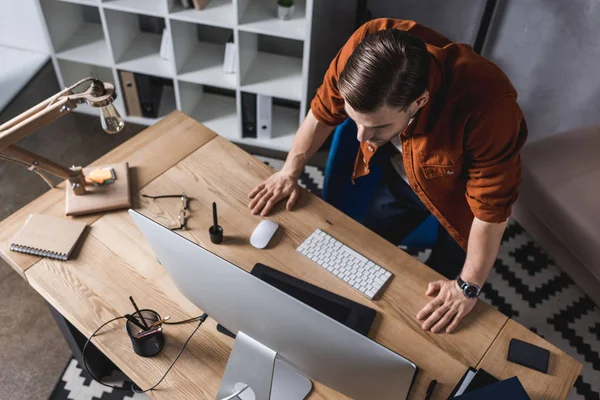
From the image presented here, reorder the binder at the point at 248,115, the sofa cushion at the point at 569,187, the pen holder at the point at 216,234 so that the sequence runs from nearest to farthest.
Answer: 1. the pen holder at the point at 216,234
2. the sofa cushion at the point at 569,187
3. the binder at the point at 248,115

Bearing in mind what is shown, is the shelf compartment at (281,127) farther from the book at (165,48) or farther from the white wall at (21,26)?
the white wall at (21,26)

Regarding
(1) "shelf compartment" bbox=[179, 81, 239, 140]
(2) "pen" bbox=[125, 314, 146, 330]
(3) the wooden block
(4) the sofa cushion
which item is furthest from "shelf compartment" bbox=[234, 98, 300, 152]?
(2) "pen" bbox=[125, 314, 146, 330]

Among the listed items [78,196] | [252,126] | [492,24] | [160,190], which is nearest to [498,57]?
[492,24]

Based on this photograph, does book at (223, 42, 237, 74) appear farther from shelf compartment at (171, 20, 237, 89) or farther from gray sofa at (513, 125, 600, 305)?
gray sofa at (513, 125, 600, 305)

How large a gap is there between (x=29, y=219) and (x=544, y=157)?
6.50ft

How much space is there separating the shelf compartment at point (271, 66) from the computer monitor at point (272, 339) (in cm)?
157

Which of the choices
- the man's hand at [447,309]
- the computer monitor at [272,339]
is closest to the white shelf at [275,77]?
the man's hand at [447,309]

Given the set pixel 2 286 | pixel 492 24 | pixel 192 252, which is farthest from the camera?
pixel 492 24

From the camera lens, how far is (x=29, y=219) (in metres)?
1.55

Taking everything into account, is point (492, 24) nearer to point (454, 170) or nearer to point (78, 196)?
point (454, 170)

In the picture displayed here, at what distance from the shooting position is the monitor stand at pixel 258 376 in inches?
46.9

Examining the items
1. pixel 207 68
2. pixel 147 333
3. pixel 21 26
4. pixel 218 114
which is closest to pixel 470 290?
pixel 147 333

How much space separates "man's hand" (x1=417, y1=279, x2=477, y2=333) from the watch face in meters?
0.01

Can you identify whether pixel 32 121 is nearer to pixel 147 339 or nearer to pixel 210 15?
pixel 147 339
